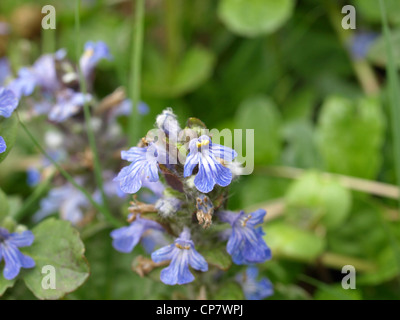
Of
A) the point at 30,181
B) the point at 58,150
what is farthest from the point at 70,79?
the point at 30,181

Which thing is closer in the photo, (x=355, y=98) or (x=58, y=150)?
(x=58, y=150)

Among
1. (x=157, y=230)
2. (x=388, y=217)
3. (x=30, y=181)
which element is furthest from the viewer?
(x=30, y=181)

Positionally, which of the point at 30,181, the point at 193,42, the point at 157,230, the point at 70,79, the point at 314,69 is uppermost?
the point at 193,42

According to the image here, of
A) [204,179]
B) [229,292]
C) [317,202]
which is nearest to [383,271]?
[317,202]

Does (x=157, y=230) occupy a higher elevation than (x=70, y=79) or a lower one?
lower

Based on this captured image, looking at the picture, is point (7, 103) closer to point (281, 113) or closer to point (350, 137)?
point (350, 137)

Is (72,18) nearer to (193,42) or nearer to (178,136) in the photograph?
(193,42)
